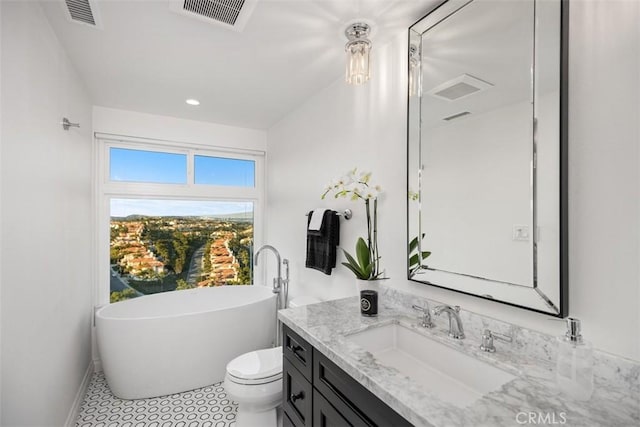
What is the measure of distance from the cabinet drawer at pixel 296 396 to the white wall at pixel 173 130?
2.61m

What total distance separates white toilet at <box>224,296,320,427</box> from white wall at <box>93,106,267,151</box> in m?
Answer: 2.35

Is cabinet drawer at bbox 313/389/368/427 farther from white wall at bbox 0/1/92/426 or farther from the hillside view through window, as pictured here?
the hillside view through window

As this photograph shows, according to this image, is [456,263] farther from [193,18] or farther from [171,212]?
[171,212]

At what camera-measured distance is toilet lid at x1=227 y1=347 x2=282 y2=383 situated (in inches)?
73.4

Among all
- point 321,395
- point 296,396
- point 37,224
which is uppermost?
point 37,224

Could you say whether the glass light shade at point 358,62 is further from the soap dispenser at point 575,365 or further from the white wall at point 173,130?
the white wall at point 173,130

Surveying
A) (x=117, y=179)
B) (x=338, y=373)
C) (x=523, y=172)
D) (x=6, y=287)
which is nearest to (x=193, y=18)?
(x=6, y=287)

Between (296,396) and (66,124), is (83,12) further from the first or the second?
(296,396)

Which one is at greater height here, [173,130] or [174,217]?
[173,130]

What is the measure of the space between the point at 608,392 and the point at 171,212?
3.51 meters

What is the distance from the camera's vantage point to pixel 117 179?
310cm

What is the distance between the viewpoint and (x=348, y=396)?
1.09 metres

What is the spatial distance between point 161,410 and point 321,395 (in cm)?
166

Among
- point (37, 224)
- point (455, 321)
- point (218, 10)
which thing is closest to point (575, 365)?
point (455, 321)
